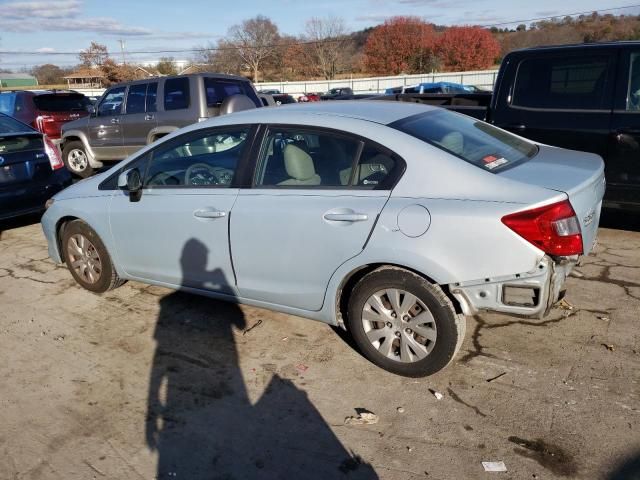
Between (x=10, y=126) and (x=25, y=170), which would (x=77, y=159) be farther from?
(x=25, y=170)

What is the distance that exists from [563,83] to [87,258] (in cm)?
496

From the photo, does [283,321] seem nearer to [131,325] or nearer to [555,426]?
[131,325]

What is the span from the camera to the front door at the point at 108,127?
10094 mm

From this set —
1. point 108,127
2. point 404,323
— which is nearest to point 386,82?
point 108,127

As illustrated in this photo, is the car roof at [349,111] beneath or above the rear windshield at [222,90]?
beneath

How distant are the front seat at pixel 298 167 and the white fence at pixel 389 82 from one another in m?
35.2

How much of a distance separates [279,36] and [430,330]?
79949mm

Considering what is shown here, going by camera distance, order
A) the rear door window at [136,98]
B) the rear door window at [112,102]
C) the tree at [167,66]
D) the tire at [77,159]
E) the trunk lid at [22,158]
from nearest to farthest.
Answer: the trunk lid at [22,158], the rear door window at [136,98], the rear door window at [112,102], the tire at [77,159], the tree at [167,66]

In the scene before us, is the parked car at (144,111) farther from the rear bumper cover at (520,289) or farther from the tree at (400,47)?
the tree at (400,47)

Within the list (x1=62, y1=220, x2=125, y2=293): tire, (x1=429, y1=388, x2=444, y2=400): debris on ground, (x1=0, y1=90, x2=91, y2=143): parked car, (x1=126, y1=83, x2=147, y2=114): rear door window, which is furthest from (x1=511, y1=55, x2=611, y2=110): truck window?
(x1=0, y1=90, x2=91, y2=143): parked car

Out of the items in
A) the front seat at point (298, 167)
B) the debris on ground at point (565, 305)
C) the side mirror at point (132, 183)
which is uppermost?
the front seat at point (298, 167)

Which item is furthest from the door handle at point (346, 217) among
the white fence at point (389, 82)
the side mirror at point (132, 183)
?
the white fence at point (389, 82)

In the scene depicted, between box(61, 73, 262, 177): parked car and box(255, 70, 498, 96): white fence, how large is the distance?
99.6ft

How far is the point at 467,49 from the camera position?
6431 cm
